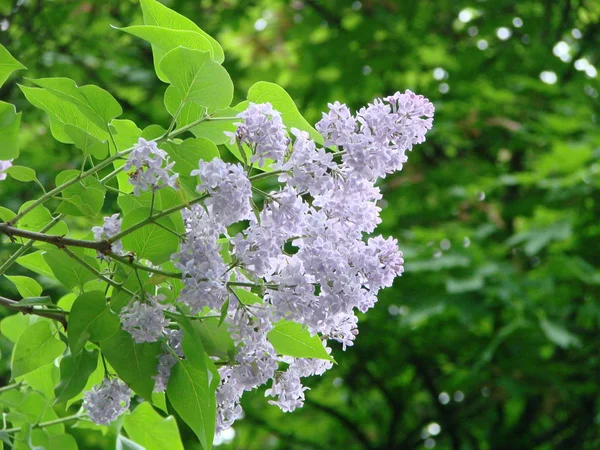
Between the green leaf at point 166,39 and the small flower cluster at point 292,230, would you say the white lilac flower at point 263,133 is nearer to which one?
the small flower cluster at point 292,230

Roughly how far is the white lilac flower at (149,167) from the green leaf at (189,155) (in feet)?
0.16

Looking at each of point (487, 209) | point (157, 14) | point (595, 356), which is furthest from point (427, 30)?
point (157, 14)

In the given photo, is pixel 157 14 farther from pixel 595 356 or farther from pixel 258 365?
pixel 595 356

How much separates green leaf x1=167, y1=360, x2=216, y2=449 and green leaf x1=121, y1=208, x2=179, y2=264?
146 millimetres

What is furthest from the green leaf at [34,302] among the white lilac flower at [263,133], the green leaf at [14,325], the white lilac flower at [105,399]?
the green leaf at [14,325]

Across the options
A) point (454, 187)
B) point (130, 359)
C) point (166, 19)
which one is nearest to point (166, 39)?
point (166, 19)

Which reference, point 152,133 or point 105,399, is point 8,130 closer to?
point 152,133

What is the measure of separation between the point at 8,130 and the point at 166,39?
0.75 ft

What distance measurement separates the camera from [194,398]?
1023 mm

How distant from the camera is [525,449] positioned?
13.3 ft

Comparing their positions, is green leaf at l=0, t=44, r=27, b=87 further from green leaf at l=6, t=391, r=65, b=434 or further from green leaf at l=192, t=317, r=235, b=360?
green leaf at l=6, t=391, r=65, b=434

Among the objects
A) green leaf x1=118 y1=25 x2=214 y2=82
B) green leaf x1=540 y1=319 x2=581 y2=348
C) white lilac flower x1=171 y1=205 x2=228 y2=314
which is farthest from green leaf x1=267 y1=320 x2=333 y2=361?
green leaf x1=540 y1=319 x2=581 y2=348

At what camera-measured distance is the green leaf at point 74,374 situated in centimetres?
103

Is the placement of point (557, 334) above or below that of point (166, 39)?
below
